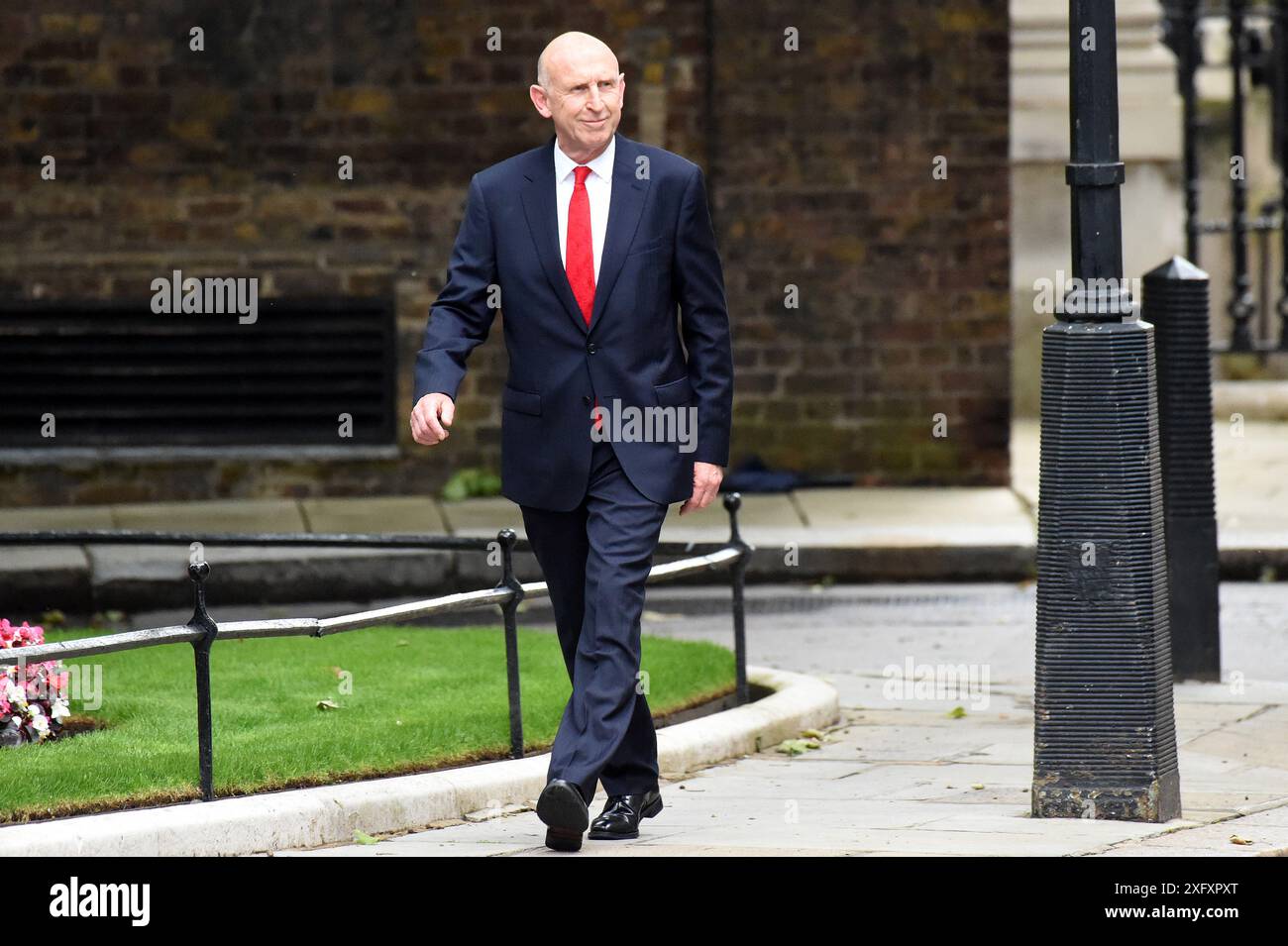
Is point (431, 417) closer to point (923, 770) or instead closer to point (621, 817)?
point (621, 817)

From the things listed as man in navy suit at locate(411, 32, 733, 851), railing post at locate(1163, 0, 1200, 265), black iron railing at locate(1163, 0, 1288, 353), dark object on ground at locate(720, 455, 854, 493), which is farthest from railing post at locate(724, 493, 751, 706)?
railing post at locate(1163, 0, 1200, 265)

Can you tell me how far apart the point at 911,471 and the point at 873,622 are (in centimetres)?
343

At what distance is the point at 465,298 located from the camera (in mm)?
5961

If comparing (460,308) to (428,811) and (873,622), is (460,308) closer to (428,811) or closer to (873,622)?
(428,811)

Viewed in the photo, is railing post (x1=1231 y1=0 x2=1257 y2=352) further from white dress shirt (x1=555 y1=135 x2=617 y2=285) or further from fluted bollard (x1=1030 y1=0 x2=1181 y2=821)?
white dress shirt (x1=555 y1=135 x2=617 y2=285)

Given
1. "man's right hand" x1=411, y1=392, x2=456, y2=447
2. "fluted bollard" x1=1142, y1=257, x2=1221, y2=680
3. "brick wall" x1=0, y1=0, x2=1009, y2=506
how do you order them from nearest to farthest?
"man's right hand" x1=411, y1=392, x2=456, y2=447, "fluted bollard" x1=1142, y1=257, x2=1221, y2=680, "brick wall" x1=0, y1=0, x2=1009, y2=506

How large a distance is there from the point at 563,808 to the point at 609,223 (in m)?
1.45

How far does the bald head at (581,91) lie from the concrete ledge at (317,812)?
72.1 inches

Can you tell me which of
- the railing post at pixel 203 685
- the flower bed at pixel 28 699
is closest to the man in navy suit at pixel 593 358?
the railing post at pixel 203 685

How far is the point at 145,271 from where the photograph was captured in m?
13.7

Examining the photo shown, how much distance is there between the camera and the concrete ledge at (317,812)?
579 cm

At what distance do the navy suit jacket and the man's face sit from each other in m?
0.12

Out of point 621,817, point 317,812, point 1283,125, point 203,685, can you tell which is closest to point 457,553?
point 203,685

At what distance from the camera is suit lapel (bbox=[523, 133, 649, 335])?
590 cm
